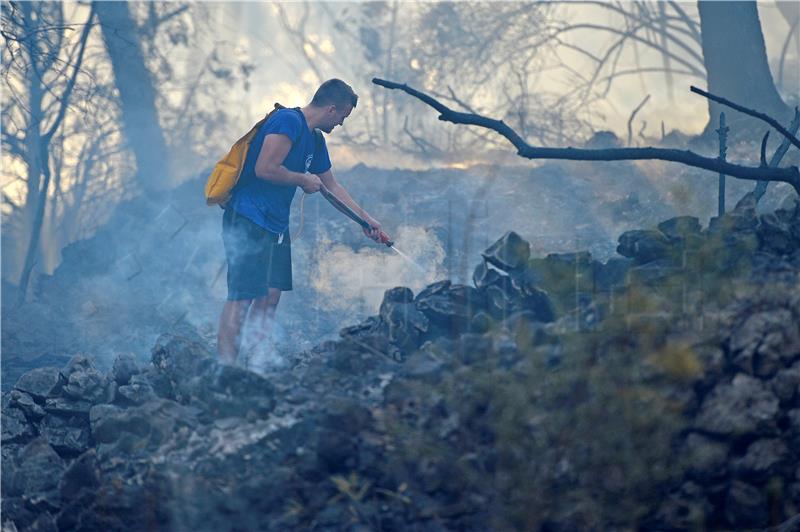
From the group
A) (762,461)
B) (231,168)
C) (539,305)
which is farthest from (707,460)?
(231,168)

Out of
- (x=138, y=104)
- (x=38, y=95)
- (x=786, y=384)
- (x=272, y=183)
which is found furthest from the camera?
(x=38, y=95)

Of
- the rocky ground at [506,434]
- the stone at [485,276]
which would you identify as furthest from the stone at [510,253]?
the rocky ground at [506,434]

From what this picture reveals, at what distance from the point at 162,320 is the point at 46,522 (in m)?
5.95

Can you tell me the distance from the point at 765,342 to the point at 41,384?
371 centimetres

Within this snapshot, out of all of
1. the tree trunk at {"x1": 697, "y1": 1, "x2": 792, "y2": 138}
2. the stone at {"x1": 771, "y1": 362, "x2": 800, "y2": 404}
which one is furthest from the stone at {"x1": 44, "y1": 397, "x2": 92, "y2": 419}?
the tree trunk at {"x1": 697, "y1": 1, "x2": 792, "y2": 138}

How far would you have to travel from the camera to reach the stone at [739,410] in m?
3.54

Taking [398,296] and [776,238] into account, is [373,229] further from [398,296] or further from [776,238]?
[776,238]

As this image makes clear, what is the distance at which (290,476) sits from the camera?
3.47 meters

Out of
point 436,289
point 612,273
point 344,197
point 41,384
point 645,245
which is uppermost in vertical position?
point 344,197

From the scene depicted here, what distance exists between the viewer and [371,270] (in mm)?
9125

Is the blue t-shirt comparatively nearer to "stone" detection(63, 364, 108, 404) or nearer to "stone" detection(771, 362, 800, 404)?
"stone" detection(63, 364, 108, 404)

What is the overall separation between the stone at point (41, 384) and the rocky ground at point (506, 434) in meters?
0.76

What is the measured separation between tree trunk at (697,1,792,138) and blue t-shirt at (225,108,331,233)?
7.17 meters

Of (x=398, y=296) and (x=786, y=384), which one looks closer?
(x=786, y=384)
